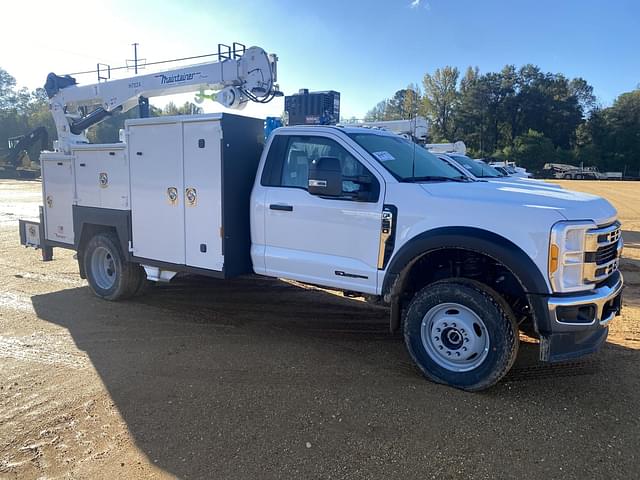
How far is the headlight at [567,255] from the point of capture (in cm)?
380

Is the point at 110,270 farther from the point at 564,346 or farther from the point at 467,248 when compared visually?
the point at 564,346

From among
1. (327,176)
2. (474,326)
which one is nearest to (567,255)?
(474,326)

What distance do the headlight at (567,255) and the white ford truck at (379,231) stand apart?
0.01m

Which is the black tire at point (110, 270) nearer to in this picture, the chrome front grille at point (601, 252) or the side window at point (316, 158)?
the side window at point (316, 158)

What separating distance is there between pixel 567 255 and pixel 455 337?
3.74 feet

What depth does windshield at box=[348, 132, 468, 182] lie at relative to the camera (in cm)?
482

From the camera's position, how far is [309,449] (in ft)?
11.1

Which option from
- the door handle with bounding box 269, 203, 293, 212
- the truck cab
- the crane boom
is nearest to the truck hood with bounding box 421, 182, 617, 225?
the truck cab

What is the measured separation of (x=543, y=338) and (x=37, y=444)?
3.80 meters

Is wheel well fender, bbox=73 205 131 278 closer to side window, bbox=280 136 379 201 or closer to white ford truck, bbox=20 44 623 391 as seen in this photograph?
white ford truck, bbox=20 44 623 391

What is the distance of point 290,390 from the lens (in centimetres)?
424

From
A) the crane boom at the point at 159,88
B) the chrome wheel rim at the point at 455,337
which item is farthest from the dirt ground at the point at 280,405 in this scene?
the crane boom at the point at 159,88

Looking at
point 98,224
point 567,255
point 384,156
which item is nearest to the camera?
point 567,255

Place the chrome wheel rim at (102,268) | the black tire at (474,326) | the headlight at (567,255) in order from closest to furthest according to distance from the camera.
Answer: the headlight at (567,255), the black tire at (474,326), the chrome wheel rim at (102,268)
